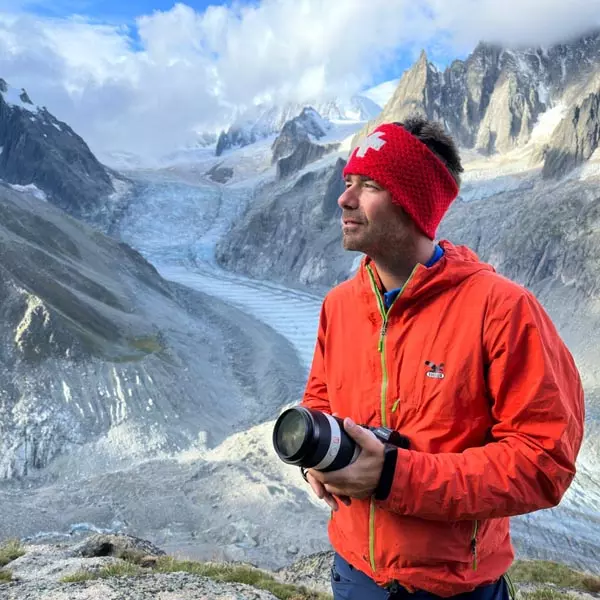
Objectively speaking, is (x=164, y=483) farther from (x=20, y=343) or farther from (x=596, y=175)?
(x=596, y=175)

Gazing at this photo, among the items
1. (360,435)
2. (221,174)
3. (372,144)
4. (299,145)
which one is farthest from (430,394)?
(221,174)

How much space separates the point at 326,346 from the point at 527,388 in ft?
4.17

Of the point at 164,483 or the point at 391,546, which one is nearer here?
the point at 391,546

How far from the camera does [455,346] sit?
2.55 metres

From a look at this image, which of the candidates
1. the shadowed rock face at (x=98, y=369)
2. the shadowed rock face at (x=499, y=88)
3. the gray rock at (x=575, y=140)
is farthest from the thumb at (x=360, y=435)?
the shadowed rock face at (x=499, y=88)

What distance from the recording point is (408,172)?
9.42ft

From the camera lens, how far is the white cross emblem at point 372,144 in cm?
295

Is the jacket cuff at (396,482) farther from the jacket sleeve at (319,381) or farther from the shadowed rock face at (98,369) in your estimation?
the shadowed rock face at (98,369)

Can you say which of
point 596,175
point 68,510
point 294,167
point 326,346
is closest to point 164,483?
point 68,510

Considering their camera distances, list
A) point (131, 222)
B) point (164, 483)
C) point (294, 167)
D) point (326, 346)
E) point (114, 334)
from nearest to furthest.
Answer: point (326, 346) < point (164, 483) < point (114, 334) < point (131, 222) < point (294, 167)

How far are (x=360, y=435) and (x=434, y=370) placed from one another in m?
0.49

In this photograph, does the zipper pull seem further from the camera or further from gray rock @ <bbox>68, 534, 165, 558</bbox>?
gray rock @ <bbox>68, 534, 165, 558</bbox>

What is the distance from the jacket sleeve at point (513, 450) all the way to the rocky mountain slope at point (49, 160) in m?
101

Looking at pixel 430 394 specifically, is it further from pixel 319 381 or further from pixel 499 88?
pixel 499 88
